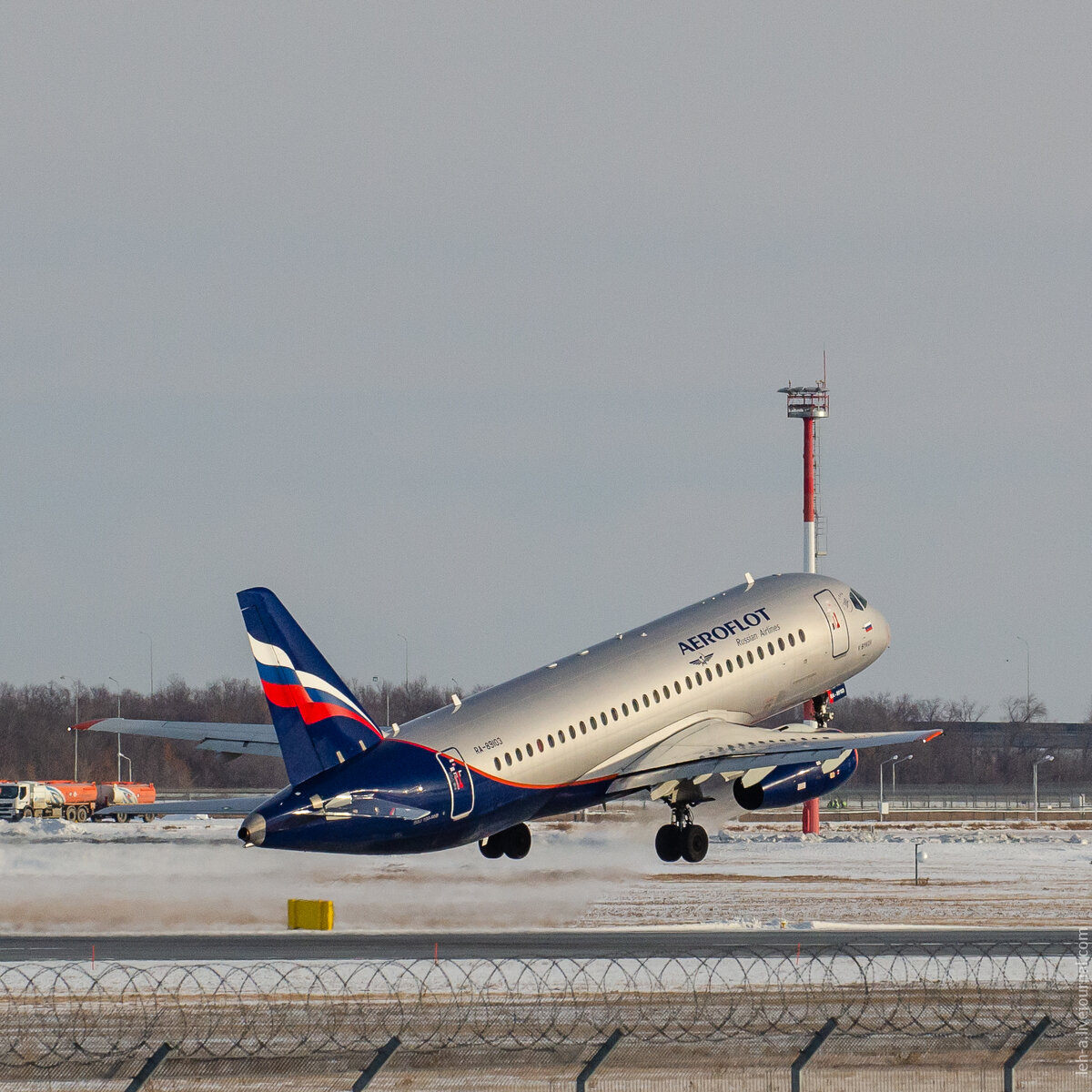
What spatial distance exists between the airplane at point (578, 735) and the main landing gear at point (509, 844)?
0.17 feet

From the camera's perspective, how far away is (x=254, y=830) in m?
45.5

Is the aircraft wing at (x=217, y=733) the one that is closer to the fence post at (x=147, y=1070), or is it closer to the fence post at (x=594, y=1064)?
the fence post at (x=594, y=1064)

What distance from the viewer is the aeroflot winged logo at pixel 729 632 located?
183 feet

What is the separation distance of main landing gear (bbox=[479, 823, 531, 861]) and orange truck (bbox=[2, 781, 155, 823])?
70.4m

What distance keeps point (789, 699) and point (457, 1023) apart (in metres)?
30.1

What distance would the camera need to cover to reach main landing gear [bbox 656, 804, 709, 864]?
56375mm

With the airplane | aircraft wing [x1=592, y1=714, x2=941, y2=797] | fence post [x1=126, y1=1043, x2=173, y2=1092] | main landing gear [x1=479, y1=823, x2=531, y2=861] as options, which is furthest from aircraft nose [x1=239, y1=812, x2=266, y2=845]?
fence post [x1=126, y1=1043, x2=173, y2=1092]

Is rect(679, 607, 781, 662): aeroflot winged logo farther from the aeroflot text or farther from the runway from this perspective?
the runway

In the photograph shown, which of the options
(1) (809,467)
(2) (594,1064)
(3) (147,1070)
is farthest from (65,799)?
(2) (594,1064)

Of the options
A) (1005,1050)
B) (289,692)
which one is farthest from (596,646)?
(1005,1050)

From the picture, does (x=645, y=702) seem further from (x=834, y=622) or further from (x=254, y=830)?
(x=254, y=830)

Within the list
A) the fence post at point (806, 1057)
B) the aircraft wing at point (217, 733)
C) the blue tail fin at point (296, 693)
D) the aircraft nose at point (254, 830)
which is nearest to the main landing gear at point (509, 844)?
the aircraft wing at point (217, 733)

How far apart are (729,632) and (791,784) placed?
16.2 feet

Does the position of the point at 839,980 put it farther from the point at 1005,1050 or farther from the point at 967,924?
the point at 967,924
